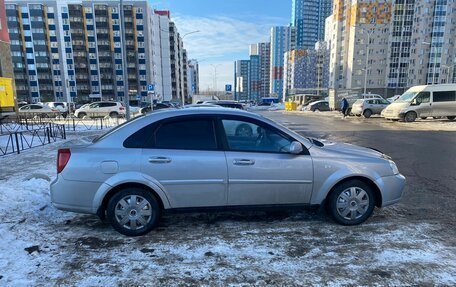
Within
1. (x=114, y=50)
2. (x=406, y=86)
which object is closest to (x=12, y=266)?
(x=114, y=50)

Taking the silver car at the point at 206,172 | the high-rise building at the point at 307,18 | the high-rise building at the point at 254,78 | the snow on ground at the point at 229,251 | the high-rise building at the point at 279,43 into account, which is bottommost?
the snow on ground at the point at 229,251

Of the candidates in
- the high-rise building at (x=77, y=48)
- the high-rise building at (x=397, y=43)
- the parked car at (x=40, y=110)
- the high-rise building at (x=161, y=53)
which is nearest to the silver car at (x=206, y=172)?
the parked car at (x=40, y=110)

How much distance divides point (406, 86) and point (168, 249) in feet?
353

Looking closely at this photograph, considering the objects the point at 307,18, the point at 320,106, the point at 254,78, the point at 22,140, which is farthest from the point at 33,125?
the point at 307,18

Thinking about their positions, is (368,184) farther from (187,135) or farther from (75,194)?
(75,194)

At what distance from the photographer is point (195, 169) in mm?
3885

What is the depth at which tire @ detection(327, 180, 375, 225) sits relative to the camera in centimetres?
419

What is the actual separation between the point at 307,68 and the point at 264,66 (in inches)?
1452

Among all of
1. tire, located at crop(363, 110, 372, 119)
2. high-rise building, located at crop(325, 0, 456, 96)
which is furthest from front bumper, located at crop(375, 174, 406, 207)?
high-rise building, located at crop(325, 0, 456, 96)

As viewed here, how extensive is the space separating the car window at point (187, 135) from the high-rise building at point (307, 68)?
400 feet

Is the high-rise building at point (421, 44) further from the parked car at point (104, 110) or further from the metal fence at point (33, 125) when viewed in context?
the metal fence at point (33, 125)

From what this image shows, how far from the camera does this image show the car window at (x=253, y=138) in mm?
4059

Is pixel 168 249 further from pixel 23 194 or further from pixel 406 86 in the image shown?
pixel 406 86

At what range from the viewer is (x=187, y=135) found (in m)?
4.02
